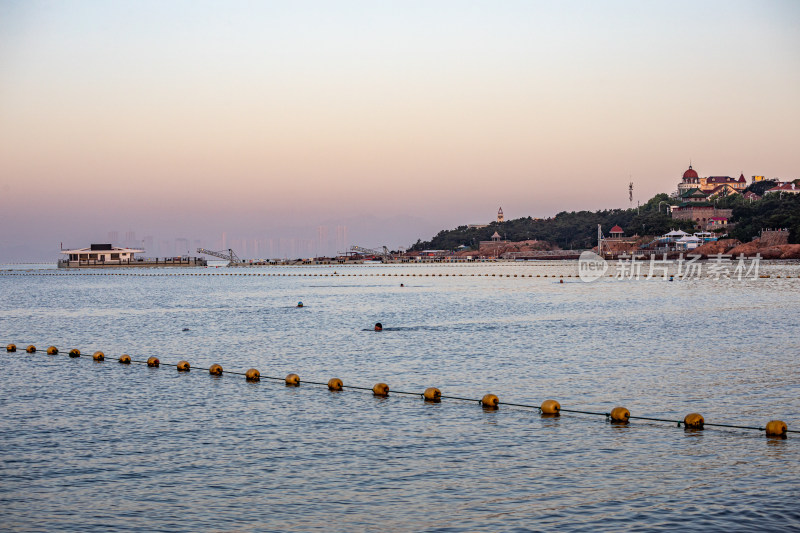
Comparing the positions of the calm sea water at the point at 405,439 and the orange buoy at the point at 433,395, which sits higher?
the orange buoy at the point at 433,395

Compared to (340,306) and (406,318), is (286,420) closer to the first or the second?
(406,318)

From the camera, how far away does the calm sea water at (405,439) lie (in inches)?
513

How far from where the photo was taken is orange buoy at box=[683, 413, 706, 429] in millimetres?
18594

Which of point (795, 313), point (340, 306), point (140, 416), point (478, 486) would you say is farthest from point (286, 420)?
point (340, 306)

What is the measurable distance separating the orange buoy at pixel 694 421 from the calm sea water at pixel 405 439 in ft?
1.23

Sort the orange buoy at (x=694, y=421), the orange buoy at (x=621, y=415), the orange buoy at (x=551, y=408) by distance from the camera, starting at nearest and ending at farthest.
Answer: the orange buoy at (x=694, y=421)
the orange buoy at (x=621, y=415)
the orange buoy at (x=551, y=408)

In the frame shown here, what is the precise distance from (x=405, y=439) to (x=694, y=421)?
6848 millimetres

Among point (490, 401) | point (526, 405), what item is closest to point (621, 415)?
point (526, 405)

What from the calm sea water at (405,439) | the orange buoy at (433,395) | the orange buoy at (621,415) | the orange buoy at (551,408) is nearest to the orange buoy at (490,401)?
the calm sea water at (405,439)

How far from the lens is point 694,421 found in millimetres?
18641

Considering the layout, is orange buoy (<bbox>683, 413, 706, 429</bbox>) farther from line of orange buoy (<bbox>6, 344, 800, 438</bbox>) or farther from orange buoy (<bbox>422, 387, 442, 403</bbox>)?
orange buoy (<bbox>422, 387, 442, 403</bbox>)

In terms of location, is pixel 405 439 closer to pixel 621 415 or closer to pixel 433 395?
pixel 433 395

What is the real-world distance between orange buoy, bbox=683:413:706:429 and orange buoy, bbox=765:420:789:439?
1.46 meters

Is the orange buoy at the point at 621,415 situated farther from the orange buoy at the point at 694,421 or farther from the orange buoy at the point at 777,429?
the orange buoy at the point at 777,429
